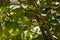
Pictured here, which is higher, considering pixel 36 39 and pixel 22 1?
pixel 22 1

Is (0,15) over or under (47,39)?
over

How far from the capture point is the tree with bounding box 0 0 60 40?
63cm

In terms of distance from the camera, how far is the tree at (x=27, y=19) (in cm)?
63

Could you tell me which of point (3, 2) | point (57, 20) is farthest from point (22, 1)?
point (57, 20)

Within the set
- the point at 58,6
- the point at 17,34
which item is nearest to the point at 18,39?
the point at 17,34

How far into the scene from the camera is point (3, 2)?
0.61 m

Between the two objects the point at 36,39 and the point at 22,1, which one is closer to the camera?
the point at 22,1

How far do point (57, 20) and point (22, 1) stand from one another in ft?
0.57

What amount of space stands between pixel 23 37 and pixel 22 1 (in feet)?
0.56

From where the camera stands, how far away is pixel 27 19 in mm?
677

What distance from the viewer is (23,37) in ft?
2.34

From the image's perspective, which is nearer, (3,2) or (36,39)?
(3,2)

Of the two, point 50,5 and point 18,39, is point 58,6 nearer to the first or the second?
point 50,5

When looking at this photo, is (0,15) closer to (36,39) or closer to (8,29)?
(8,29)
